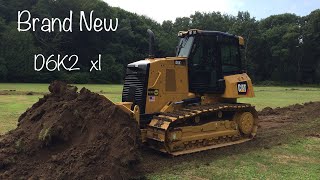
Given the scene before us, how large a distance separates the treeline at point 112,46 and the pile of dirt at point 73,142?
2359 inches

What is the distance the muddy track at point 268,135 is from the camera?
35.1 feet

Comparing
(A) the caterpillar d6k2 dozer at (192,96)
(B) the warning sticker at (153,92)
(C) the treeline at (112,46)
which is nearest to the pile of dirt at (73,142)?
(A) the caterpillar d6k2 dozer at (192,96)

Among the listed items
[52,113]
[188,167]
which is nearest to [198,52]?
[188,167]

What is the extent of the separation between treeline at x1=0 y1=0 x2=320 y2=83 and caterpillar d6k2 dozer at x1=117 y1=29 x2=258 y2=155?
5830 cm

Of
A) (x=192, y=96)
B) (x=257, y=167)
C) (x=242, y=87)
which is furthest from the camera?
(x=242, y=87)

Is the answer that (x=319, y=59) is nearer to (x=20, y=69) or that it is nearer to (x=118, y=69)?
(x=118, y=69)

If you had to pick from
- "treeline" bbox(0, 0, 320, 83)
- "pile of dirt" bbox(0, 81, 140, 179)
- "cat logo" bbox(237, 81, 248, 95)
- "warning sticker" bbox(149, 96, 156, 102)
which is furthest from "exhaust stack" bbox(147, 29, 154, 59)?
"treeline" bbox(0, 0, 320, 83)

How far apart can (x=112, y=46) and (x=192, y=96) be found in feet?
243

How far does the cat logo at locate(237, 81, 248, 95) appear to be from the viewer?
1353 cm

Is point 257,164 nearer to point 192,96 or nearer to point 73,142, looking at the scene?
point 192,96

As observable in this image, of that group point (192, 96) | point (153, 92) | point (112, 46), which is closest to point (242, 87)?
point (192, 96)

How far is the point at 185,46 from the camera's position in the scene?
507 inches

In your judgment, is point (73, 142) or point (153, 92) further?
A: point (153, 92)

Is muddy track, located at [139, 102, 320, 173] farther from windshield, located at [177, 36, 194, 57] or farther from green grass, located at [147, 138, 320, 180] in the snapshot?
windshield, located at [177, 36, 194, 57]
